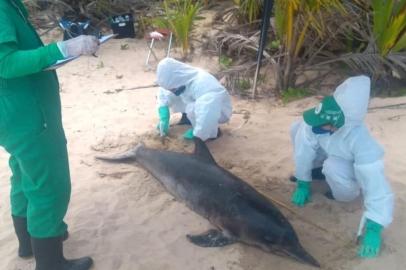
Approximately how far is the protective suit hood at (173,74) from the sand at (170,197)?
587 mm

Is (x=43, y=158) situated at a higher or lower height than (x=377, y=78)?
higher

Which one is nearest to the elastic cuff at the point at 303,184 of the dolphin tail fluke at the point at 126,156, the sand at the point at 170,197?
the sand at the point at 170,197

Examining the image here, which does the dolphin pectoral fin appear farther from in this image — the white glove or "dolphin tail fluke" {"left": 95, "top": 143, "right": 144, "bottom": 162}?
the white glove

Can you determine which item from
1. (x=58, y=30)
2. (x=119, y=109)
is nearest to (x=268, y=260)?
(x=119, y=109)

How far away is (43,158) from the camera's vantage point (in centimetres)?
254

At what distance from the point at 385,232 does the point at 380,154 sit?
558mm

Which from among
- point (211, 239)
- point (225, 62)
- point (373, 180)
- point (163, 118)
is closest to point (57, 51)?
point (211, 239)

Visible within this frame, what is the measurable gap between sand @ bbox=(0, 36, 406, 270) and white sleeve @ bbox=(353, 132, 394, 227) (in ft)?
0.93

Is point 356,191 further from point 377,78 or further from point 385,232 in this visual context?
point 377,78

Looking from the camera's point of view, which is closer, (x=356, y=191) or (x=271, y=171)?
(x=356, y=191)

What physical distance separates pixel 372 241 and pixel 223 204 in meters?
1.01

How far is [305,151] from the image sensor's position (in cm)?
341

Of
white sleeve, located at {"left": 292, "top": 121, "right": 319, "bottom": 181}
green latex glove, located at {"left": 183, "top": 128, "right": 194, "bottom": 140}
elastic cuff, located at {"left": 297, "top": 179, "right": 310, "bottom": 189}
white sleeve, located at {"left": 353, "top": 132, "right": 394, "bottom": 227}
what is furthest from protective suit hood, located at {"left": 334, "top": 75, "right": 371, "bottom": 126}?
green latex glove, located at {"left": 183, "top": 128, "right": 194, "bottom": 140}

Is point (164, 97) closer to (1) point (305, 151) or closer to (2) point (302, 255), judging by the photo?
(1) point (305, 151)
